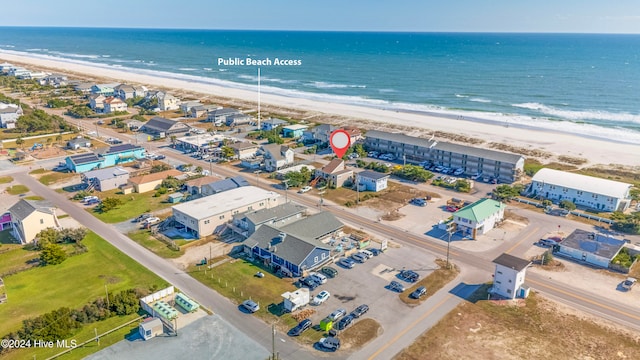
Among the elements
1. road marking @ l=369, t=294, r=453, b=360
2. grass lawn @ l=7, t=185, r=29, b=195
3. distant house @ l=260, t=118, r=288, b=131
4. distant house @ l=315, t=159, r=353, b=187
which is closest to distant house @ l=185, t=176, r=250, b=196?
distant house @ l=315, t=159, r=353, b=187

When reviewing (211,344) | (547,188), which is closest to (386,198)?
(547,188)

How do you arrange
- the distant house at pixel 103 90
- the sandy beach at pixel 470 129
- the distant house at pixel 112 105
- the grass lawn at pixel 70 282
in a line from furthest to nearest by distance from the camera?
the distant house at pixel 103 90 < the distant house at pixel 112 105 < the sandy beach at pixel 470 129 < the grass lawn at pixel 70 282

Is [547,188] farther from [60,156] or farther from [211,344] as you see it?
[60,156]

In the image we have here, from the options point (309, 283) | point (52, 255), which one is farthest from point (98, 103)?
point (309, 283)

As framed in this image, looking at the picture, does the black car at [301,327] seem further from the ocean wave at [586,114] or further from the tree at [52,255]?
the ocean wave at [586,114]

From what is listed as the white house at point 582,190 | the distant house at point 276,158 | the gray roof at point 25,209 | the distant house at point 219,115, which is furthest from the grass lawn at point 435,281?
the distant house at point 219,115

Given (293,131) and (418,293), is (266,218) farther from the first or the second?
(293,131)
